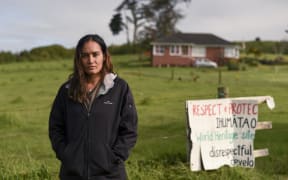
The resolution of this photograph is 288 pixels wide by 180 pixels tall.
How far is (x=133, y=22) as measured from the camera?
77.4 meters

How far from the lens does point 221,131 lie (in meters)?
6.75

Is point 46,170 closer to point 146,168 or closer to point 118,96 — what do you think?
point 146,168

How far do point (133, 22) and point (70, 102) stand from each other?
244 ft

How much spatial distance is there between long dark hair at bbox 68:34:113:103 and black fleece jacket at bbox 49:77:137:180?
72mm

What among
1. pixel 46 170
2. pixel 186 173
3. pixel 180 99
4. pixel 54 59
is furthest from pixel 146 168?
pixel 54 59

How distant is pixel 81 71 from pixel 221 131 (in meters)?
3.47

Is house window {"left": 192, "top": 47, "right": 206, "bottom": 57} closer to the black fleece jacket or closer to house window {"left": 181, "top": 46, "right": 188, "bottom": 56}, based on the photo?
house window {"left": 181, "top": 46, "right": 188, "bottom": 56}

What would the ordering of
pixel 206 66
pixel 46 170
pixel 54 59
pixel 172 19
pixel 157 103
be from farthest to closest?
pixel 172 19, pixel 54 59, pixel 206 66, pixel 157 103, pixel 46 170

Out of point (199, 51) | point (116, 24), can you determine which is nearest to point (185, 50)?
point (199, 51)

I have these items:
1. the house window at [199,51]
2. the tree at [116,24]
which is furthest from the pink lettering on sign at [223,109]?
the tree at [116,24]

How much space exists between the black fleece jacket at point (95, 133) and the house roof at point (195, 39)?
53.9 meters

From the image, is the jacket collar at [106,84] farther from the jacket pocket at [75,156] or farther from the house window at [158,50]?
the house window at [158,50]

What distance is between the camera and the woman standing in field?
3.61 meters

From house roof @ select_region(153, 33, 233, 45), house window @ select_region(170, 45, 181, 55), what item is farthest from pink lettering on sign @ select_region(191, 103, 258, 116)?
house roof @ select_region(153, 33, 233, 45)
